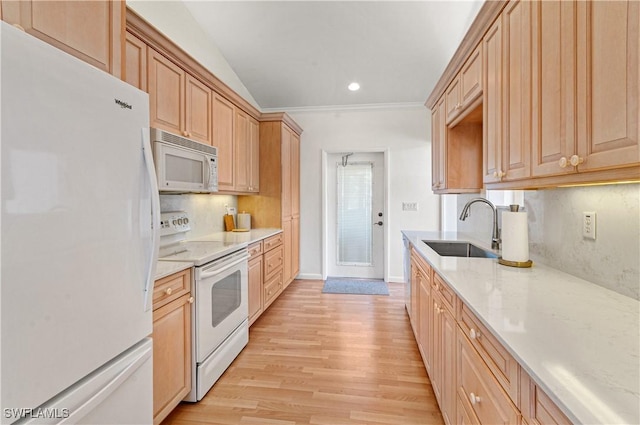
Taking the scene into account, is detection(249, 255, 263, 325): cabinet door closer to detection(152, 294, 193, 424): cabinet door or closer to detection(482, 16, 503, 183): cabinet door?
detection(152, 294, 193, 424): cabinet door

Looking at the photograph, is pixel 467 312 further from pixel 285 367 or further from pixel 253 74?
pixel 253 74

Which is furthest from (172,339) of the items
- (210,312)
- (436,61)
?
(436,61)

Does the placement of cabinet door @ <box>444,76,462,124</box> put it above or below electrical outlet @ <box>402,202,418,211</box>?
above

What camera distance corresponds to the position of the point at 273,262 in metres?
3.52

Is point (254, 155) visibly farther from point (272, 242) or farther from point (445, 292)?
point (445, 292)

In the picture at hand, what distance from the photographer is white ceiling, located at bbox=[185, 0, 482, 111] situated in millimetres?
2977

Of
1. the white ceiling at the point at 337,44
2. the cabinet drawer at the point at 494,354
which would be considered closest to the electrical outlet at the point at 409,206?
the white ceiling at the point at 337,44

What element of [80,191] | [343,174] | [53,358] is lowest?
[53,358]

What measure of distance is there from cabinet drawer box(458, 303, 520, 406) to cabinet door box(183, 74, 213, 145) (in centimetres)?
232

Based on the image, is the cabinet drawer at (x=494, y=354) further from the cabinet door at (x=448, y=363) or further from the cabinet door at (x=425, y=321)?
the cabinet door at (x=425, y=321)

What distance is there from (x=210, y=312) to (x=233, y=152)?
1.80 meters

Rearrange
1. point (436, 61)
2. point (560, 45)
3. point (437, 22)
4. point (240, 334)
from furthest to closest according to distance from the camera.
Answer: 1. point (436, 61)
2. point (437, 22)
3. point (240, 334)
4. point (560, 45)

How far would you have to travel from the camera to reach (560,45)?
1112 mm

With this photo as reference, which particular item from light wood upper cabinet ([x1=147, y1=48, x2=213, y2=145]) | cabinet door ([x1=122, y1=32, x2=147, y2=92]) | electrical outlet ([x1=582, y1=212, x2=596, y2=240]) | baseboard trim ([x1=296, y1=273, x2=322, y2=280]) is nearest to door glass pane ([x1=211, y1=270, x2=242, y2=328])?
light wood upper cabinet ([x1=147, y1=48, x2=213, y2=145])
